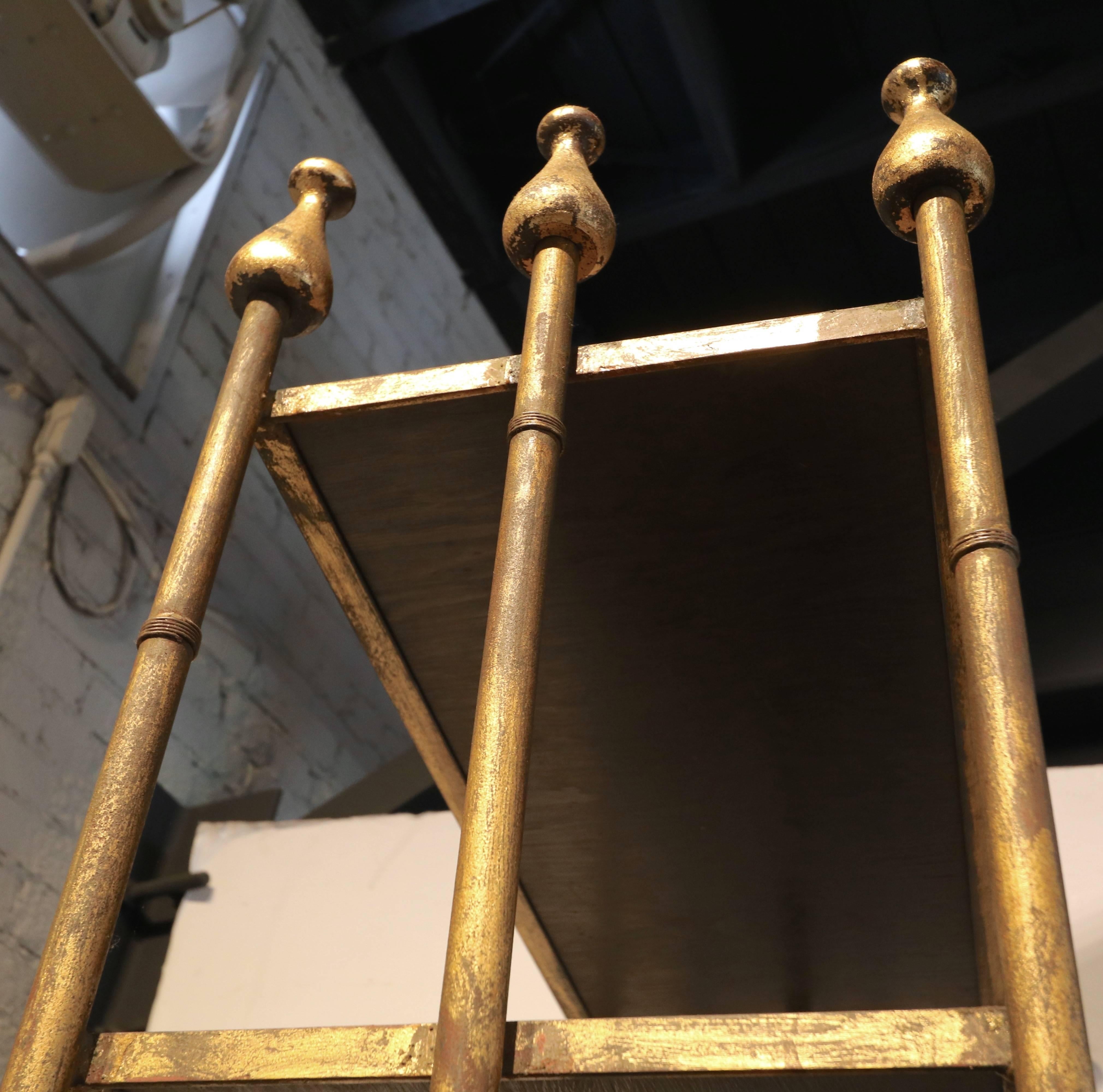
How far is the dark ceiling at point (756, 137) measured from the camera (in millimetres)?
3146

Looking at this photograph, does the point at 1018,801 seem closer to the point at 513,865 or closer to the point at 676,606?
the point at 513,865

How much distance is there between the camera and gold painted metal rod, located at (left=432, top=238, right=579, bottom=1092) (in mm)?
583

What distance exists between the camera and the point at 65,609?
88.4 inches

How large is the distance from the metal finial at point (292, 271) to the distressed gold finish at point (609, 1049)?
1.87 ft

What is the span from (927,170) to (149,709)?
662 mm

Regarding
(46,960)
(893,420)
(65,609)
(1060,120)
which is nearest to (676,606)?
(893,420)

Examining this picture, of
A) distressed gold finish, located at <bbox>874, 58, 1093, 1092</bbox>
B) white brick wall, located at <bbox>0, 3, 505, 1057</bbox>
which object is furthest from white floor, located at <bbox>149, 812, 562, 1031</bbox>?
distressed gold finish, located at <bbox>874, 58, 1093, 1092</bbox>

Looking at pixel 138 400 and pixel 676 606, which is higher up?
pixel 138 400

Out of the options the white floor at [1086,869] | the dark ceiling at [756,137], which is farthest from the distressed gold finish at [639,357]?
the dark ceiling at [756,137]

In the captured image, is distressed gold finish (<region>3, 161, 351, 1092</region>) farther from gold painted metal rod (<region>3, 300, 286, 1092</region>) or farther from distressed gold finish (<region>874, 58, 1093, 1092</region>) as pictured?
distressed gold finish (<region>874, 58, 1093, 1092</region>)

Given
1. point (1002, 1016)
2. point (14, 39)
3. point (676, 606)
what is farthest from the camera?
point (14, 39)

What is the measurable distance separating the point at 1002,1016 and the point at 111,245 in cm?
232

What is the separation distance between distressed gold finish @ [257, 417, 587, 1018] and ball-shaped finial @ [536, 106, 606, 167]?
29 cm

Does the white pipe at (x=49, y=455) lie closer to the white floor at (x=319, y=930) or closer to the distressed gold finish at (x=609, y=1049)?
the white floor at (x=319, y=930)
